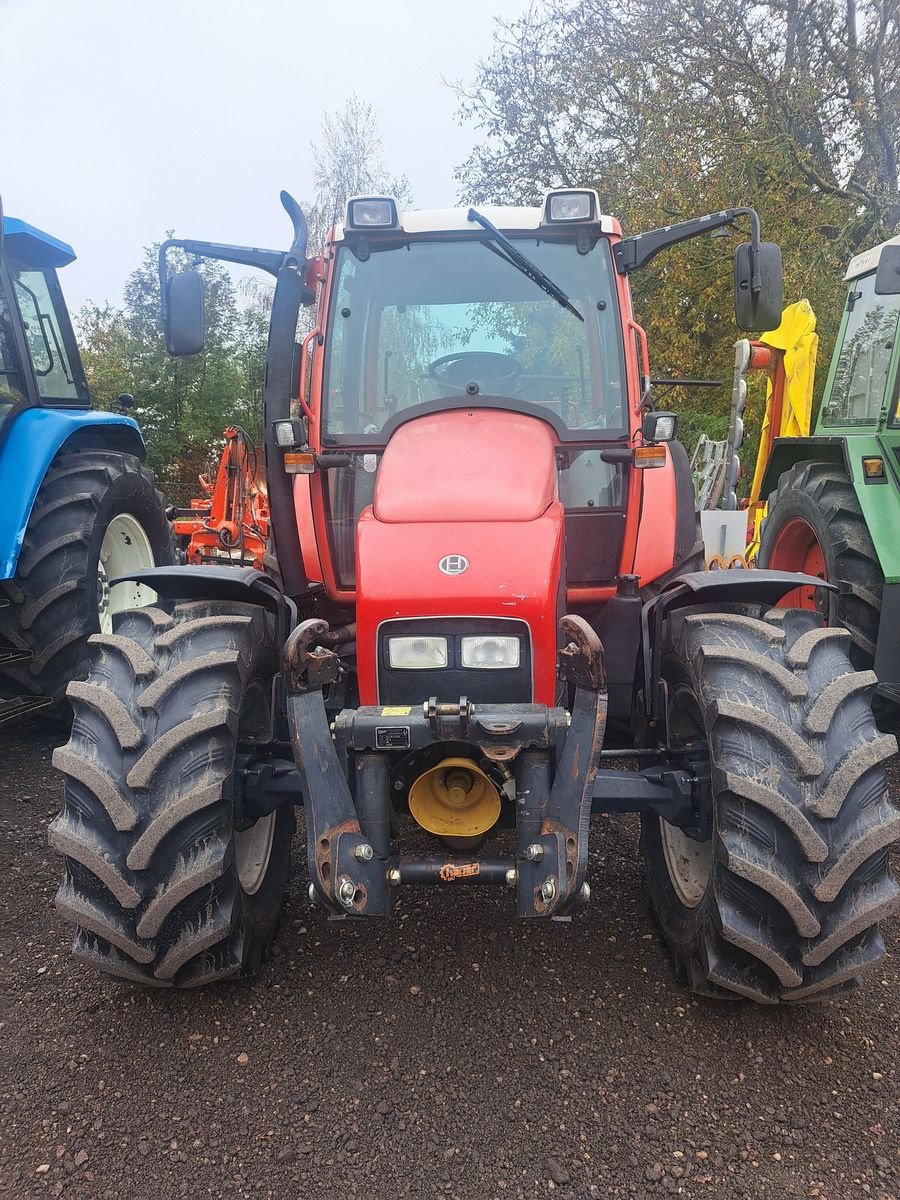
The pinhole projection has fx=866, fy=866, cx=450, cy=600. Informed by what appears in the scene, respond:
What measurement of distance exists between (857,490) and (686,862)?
220 cm

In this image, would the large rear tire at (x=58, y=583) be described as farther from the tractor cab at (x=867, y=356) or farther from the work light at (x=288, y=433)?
the tractor cab at (x=867, y=356)

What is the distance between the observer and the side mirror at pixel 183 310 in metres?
3.03

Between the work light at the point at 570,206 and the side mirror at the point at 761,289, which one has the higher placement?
the work light at the point at 570,206

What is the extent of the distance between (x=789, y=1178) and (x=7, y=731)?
14.5 feet

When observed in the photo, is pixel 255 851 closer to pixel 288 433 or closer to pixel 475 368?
pixel 288 433

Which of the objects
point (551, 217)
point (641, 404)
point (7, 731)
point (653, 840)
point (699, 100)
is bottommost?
point (7, 731)

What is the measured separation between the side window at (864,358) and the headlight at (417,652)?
317 centimetres

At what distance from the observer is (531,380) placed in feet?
10.4

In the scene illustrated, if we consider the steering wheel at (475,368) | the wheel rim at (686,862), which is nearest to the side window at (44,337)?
the steering wheel at (475,368)

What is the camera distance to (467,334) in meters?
3.26

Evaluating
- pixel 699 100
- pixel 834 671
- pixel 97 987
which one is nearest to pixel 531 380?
pixel 834 671

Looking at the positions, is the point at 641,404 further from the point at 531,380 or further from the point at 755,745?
the point at 755,745

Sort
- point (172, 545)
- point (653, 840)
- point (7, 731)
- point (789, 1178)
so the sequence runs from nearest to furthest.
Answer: point (789, 1178)
point (653, 840)
point (7, 731)
point (172, 545)

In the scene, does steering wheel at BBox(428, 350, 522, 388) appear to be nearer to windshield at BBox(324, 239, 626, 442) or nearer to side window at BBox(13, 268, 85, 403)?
windshield at BBox(324, 239, 626, 442)
